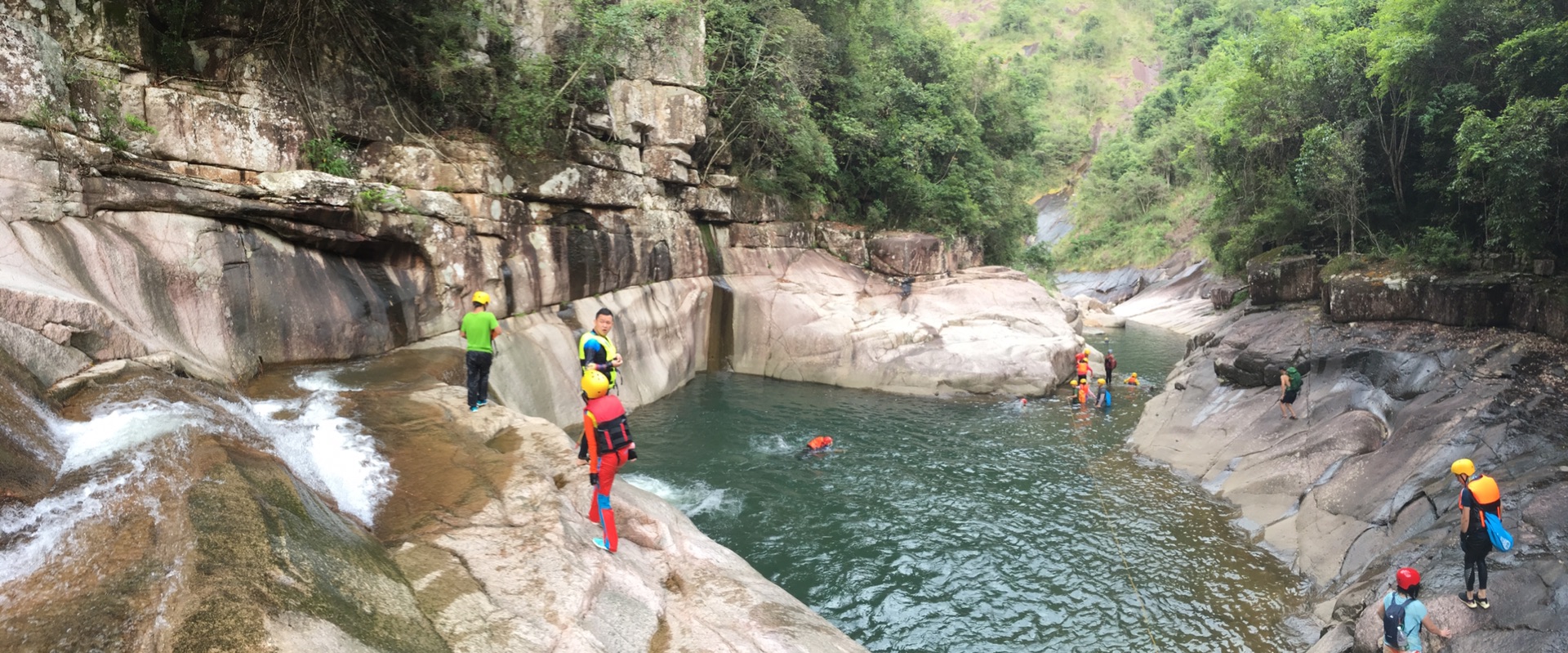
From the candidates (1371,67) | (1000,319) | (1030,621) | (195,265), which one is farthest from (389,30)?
(1371,67)

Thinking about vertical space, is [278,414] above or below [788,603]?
above

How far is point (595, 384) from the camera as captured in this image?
6621 mm

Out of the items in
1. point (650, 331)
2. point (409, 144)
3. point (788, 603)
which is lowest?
point (788, 603)

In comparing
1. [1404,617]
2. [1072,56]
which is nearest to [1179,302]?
[1404,617]

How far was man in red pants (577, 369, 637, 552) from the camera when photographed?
21.9 feet

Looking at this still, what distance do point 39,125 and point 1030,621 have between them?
44.8ft

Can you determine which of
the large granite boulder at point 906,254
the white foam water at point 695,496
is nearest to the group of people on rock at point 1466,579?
the white foam water at point 695,496

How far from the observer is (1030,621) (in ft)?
31.2

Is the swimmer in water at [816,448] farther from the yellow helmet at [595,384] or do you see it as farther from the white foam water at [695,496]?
the yellow helmet at [595,384]

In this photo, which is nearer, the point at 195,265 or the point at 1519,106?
the point at 195,265

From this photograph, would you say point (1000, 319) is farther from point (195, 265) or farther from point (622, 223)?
point (195, 265)

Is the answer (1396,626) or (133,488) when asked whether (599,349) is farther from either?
(1396,626)

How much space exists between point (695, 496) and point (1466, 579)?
33.3 feet

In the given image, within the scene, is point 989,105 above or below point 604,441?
above
